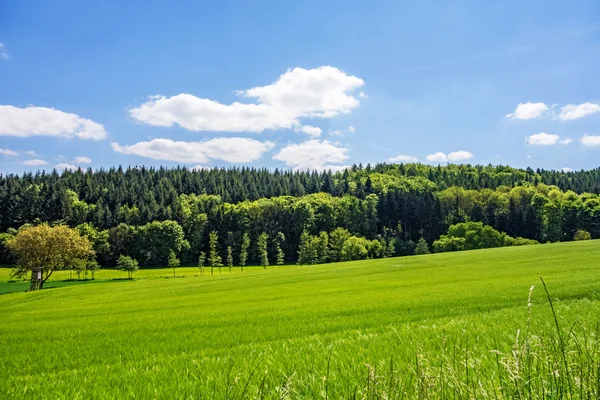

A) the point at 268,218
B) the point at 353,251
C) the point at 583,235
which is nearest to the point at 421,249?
the point at 353,251

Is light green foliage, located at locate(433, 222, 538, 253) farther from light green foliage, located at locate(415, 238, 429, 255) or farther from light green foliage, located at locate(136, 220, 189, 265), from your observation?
light green foliage, located at locate(136, 220, 189, 265)

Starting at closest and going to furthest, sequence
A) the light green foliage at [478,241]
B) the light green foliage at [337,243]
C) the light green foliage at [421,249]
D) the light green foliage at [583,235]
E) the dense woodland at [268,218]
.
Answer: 1. the light green foliage at [583,235]
2. the light green foliage at [478,241]
3. the light green foliage at [337,243]
4. the light green foliage at [421,249]
5. the dense woodland at [268,218]

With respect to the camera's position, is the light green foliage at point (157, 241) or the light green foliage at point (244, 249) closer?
the light green foliage at point (244, 249)

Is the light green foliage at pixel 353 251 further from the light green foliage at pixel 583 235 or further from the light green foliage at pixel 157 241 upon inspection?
the light green foliage at pixel 157 241

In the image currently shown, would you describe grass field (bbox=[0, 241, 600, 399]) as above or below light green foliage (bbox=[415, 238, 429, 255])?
above

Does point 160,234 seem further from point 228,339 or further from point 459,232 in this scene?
point 228,339

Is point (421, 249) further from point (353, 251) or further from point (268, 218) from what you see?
point (268, 218)

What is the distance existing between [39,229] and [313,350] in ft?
251

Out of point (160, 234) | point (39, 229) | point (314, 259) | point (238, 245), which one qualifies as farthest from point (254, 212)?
point (39, 229)

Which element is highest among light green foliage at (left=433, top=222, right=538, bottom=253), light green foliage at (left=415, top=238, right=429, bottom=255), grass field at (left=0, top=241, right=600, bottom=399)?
grass field at (left=0, top=241, right=600, bottom=399)

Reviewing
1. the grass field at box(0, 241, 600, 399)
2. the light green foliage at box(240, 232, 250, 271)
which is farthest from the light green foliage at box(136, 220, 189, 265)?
the grass field at box(0, 241, 600, 399)

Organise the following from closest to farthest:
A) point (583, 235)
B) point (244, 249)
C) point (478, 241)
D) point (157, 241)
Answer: point (583, 235)
point (478, 241)
point (244, 249)
point (157, 241)

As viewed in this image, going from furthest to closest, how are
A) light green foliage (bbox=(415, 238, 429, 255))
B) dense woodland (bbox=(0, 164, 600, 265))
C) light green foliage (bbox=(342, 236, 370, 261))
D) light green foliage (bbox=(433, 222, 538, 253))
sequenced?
1. dense woodland (bbox=(0, 164, 600, 265))
2. light green foliage (bbox=(415, 238, 429, 255))
3. light green foliage (bbox=(342, 236, 370, 261))
4. light green foliage (bbox=(433, 222, 538, 253))

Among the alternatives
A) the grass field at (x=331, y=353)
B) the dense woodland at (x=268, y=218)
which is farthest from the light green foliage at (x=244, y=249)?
the grass field at (x=331, y=353)
